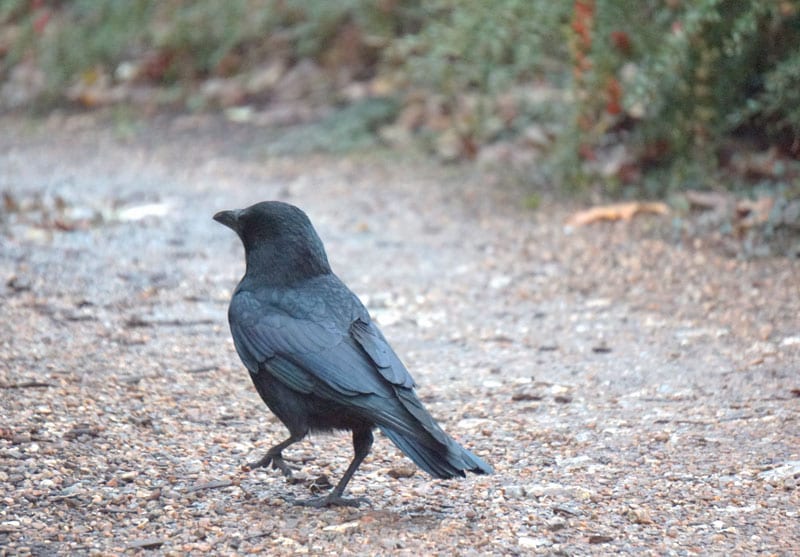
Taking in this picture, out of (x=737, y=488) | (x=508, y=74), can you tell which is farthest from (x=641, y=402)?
(x=508, y=74)

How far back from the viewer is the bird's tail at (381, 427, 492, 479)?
327cm

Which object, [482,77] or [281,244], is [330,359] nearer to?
[281,244]

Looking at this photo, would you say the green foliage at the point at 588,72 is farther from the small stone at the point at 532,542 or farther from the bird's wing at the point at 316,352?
the small stone at the point at 532,542

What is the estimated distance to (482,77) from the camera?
8.73 meters

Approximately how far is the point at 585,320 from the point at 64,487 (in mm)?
3024

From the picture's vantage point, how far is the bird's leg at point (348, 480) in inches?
139

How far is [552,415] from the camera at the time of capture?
4512 mm

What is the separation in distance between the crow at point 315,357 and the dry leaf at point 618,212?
3711 millimetres

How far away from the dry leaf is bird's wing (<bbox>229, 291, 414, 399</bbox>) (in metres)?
3.91

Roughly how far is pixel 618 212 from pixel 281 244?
12.8 feet

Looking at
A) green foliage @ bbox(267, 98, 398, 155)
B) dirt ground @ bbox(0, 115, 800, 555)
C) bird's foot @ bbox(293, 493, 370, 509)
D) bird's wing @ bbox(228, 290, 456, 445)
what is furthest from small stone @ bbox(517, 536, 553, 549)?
green foliage @ bbox(267, 98, 398, 155)

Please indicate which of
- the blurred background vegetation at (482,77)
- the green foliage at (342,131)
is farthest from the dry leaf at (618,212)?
the green foliage at (342,131)

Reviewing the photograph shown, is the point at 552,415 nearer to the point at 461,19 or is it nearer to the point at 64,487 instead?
the point at 64,487

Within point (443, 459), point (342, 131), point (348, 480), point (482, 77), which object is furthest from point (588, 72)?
point (443, 459)
